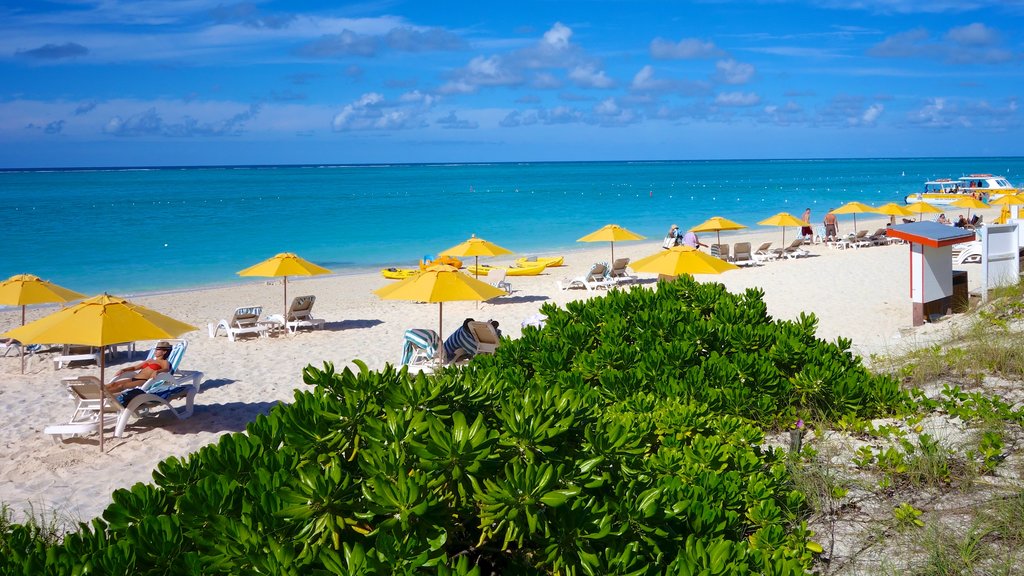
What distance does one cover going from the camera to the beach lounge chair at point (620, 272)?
17.9m

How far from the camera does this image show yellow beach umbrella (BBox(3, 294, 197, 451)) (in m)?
7.28

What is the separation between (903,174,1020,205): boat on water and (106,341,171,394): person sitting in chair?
107 ft

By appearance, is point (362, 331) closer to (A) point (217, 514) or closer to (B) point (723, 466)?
(B) point (723, 466)

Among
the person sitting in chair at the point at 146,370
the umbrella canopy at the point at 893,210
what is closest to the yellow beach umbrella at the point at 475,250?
the person sitting in chair at the point at 146,370

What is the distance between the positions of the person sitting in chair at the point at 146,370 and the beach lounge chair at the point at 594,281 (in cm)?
971

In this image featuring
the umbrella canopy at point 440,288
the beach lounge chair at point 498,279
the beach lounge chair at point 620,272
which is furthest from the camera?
the beach lounge chair at point 620,272

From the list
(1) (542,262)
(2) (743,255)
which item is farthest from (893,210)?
(1) (542,262)

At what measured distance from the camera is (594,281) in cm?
1752

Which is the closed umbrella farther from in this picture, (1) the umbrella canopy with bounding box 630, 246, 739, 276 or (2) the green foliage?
(2) the green foliage

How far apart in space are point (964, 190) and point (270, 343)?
3780 centimetres

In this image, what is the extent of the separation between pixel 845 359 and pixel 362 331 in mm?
9458

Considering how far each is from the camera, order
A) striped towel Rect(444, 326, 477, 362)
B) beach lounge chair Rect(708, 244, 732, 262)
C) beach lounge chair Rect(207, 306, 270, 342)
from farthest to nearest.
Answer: beach lounge chair Rect(708, 244, 732, 262), beach lounge chair Rect(207, 306, 270, 342), striped towel Rect(444, 326, 477, 362)

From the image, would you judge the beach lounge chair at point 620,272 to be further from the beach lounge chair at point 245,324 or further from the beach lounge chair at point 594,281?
the beach lounge chair at point 245,324

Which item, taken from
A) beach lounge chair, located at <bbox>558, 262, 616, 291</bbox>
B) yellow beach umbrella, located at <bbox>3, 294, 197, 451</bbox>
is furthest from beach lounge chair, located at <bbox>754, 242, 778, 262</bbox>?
yellow beach umbrella, located at <bbox>3, 294, 197, 451</bbox>
